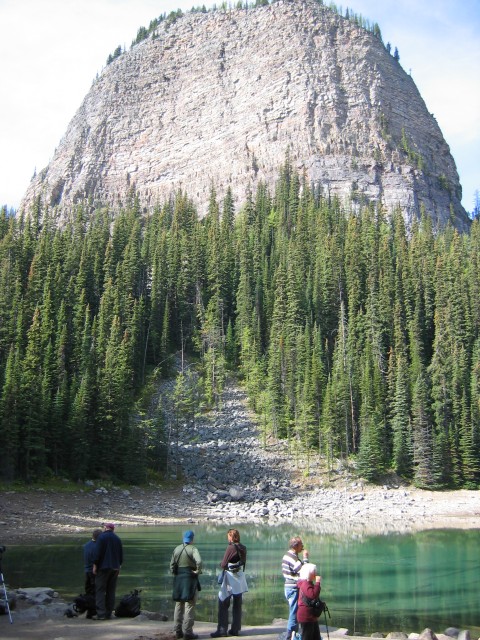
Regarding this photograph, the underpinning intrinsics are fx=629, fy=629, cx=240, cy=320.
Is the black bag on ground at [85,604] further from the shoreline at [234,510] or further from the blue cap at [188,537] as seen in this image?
the shoreline at [234,510]

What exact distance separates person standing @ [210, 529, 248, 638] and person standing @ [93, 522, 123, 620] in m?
2.65

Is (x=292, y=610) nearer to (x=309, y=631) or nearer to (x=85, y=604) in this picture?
(x=309, y=631)

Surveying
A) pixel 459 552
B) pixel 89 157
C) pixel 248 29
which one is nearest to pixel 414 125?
pixel 248 29

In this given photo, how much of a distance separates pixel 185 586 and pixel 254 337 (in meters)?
76.2

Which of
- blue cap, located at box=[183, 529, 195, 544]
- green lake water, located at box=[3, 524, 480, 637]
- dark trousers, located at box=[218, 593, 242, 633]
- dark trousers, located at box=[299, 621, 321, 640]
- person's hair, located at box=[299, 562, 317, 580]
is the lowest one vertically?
green lake water, located at box=[3, 524, 480, 637]

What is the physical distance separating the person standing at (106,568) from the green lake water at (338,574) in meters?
2.87

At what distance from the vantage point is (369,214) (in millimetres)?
110750

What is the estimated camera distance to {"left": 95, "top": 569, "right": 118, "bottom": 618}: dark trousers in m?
14.7

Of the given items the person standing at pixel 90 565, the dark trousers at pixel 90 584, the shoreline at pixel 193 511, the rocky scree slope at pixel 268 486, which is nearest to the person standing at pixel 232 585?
the person standing at pixel 90 565

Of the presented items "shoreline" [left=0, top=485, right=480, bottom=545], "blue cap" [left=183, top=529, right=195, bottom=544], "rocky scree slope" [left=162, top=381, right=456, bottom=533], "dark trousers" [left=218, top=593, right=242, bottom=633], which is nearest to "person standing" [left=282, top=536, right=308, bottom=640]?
"dark trousers" [left=218, top=593, right=242, bottom=633]

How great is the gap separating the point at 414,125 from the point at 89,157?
86.2 m

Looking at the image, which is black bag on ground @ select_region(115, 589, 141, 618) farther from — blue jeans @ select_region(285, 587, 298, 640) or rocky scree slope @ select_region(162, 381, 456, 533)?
rocky scree slope @ select_region(162, 381, 456, 533)

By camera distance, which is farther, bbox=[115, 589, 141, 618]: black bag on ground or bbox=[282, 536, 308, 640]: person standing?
bbox=[115, 589, 141, 618]: black bag on ground

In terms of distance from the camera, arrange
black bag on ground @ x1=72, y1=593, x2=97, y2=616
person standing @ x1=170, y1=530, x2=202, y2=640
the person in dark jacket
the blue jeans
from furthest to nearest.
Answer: black bag on ground @ x1=72, y1=593, x2=97, y2=616 < person standing @ x1=170, y1=530, x2=202, y2=640 < the blue jeans < the person in dark jacket
